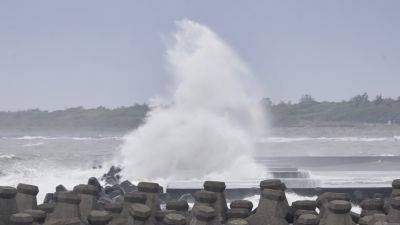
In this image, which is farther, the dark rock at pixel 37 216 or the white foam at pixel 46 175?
the white foam at pixel 46 175

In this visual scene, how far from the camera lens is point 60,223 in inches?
163

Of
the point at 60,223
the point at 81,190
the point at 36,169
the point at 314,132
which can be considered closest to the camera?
the point at 60,223

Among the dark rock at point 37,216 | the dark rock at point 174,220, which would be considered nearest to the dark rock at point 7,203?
the dark rock at point 37,216

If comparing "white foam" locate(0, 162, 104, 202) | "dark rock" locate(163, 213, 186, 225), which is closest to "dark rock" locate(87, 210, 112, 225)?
"dark rock" locate(163, 213, 186, 225)

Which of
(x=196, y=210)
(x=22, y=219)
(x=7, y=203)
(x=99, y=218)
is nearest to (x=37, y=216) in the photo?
(x=22, y=219)

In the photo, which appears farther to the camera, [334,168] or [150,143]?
[150,143]

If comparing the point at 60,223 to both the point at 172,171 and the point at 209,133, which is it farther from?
the point at 209,133

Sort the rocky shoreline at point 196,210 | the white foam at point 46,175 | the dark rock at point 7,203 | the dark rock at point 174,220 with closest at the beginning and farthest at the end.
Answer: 1. the dark rock at point 174,220
2. the rocky shoreline at point 196,210
3. the dark rock at point 7,203
4. the white foam at point 46,175

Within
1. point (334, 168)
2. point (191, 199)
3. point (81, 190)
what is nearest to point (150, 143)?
point (334, 168)

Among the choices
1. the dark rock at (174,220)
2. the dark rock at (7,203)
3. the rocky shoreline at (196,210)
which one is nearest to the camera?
the dark rock at (174,220)

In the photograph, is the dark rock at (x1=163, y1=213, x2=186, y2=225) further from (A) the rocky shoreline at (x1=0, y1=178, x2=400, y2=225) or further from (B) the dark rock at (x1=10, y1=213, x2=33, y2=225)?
(B) the dark rock at (x1=10, y1=213, x2=33, y2=225)

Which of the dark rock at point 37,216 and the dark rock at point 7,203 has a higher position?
the dark rock at point 7,203

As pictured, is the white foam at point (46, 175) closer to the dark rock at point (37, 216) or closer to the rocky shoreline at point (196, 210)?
the rocky shoreline at point (196, 210)

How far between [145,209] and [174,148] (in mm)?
20252
